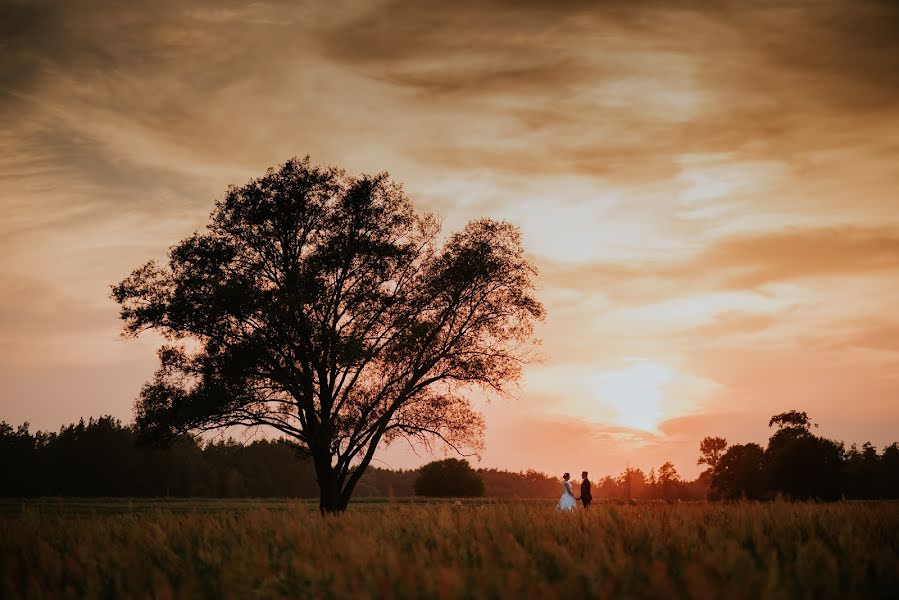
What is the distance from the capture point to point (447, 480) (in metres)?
90.8

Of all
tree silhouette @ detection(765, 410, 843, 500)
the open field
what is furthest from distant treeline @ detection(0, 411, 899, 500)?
the open field

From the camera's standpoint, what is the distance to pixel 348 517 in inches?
366

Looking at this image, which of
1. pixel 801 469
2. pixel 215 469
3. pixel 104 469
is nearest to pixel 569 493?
pixel 801 469

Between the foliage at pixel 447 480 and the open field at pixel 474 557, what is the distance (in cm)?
8336

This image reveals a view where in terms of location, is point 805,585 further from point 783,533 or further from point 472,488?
point 472,488

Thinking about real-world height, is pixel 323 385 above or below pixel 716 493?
above

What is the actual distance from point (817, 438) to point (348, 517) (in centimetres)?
8469

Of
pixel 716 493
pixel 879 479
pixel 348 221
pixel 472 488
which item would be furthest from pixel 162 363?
pixel 879 479

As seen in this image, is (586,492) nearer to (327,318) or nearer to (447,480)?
(327,318)

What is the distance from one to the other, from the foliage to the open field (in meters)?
83.4

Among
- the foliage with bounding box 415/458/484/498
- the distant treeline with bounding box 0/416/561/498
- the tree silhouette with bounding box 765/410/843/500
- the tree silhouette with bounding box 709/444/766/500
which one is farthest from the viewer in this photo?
the distant treeline with bounding box 0/416/561/498

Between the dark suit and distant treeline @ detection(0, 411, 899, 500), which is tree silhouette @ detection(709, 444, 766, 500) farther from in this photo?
the dark suit

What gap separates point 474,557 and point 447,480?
289 ft

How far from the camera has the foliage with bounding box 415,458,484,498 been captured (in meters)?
89.9
